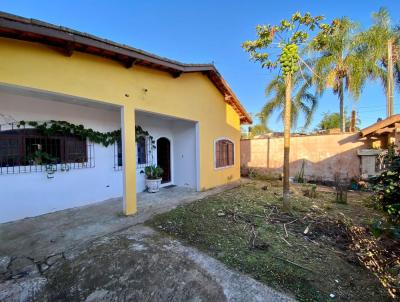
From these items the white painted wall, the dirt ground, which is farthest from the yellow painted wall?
the dirt ground

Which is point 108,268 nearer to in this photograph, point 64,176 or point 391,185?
point 64,176

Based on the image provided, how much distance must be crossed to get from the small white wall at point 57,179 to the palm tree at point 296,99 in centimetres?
1181

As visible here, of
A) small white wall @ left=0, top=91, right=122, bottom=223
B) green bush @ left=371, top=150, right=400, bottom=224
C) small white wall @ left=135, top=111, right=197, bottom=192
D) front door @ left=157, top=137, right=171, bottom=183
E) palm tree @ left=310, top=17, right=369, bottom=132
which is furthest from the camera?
palm tree @ left=310, top=17, right=369, bottom=132

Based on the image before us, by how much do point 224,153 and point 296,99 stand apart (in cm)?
802

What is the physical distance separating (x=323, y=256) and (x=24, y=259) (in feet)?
16.2

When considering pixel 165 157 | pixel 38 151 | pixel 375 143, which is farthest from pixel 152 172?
pixel 375 143

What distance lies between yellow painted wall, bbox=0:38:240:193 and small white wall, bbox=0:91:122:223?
2020 millimetres

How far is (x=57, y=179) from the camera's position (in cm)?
597

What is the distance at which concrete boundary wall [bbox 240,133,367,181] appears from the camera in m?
10.0

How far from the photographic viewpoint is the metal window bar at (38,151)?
519 centimetres

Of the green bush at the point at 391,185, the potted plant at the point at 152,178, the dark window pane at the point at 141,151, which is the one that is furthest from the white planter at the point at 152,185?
the green bush at the point at 391,185

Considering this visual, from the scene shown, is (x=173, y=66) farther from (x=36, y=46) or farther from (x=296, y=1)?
(x=296, y=1)

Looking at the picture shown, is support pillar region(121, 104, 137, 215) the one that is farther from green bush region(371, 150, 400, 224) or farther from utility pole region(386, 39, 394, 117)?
utility pole region(386, 39, 394, 117)

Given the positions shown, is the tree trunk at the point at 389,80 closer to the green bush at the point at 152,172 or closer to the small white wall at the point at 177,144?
the small white wall at the point at 177,144
